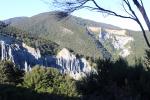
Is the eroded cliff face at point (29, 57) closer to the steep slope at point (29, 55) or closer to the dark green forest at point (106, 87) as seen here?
the steep slope at point (29, 55)

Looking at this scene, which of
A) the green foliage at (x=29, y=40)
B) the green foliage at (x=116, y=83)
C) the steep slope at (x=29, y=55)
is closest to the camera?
the green foliage at (x=116, y=83)

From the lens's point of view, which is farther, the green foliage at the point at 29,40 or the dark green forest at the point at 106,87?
the green foliage at the point at 29,40

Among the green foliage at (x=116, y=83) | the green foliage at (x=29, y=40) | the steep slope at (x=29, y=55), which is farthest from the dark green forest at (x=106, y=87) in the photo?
the green foliage at (x=29, y=40)

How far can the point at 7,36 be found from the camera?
157625mm

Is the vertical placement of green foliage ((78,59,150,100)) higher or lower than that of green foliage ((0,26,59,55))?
lower

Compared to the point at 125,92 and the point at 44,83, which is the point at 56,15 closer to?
the point at 125,92

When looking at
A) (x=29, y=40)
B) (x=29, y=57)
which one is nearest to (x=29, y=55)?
(x=29, y=57)

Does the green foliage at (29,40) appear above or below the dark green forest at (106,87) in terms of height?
above

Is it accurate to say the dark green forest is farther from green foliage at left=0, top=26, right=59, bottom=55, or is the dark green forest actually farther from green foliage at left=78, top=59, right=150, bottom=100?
green foliage at left=0, top=26, right=59, bottom=55

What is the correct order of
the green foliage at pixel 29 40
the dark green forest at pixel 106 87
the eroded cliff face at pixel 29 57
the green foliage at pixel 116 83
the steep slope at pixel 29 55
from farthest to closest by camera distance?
the green foliage at pixel 29 40 → the steep slope at pixel 29 55 → the eroded cliff face at pixel 29 57 → the green foliage at pixel 116 83 → the dark green forest at pixel 106 87

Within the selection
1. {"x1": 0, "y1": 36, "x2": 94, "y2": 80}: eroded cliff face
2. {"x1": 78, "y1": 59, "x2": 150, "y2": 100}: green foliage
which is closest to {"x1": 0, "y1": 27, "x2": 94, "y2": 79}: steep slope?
{"x1": 0, "y1": 36, "x2": 94, "y2": 80}: eroded cliff face

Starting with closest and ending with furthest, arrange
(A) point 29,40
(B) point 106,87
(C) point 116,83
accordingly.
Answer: (B) point 106,87 → (C) point 116,83 → (A) point 29,40

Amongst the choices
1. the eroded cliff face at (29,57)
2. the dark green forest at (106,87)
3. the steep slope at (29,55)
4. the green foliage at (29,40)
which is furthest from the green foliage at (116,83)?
the green foliage at (29,40)

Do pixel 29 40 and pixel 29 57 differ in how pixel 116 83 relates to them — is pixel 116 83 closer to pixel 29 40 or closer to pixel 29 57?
pixel 29 57
